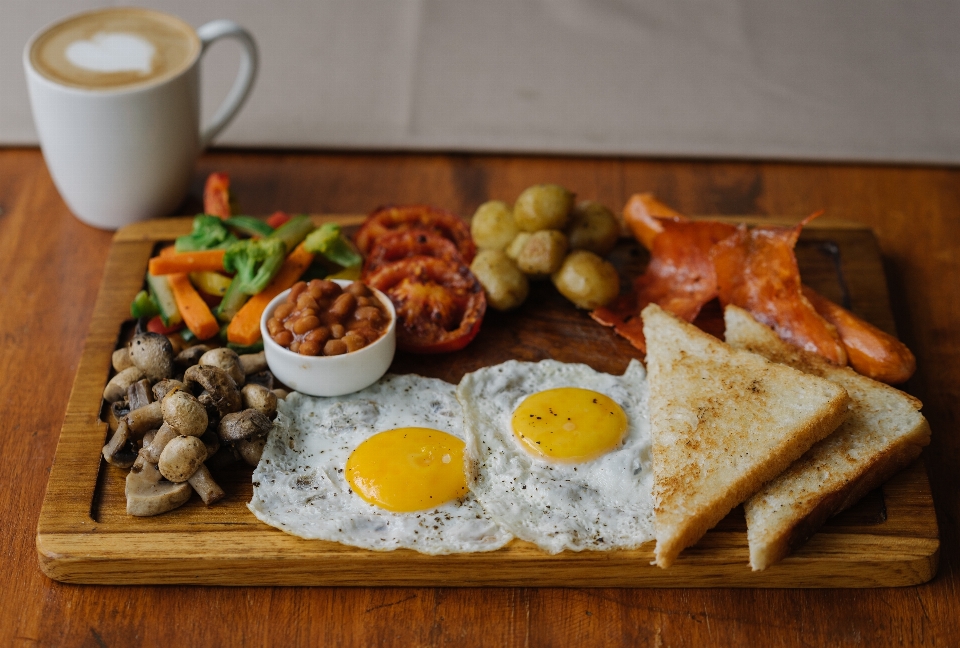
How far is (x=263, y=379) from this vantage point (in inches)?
141

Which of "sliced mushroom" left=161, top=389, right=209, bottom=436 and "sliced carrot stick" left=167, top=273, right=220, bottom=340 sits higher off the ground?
"sliced mushroom" left=161, top=389, right=209, bottom=436

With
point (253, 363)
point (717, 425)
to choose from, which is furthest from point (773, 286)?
point (253, 363)

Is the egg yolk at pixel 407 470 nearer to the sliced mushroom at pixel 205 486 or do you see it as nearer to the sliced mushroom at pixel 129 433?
the sliced mushroom at pixel 205 486

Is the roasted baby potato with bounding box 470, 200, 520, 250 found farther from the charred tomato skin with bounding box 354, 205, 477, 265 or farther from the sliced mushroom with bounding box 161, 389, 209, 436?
the sliced mushroom with bounding box 161, 389, 209, 436

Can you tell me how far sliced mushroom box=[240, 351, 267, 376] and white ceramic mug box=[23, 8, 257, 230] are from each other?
1238 millimetres

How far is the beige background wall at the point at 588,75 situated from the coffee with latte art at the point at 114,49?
90 centimetres

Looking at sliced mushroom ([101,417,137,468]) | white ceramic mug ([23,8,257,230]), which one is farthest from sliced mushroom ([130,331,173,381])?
white ceramic mug ([23,8,257,230])

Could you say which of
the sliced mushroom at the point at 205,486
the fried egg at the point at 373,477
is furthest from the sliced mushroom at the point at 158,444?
the fried egg at the point at 373,477

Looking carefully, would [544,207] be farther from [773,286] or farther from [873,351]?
[873,351]

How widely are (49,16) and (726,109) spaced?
3.92 m

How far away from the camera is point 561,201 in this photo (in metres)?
3.89

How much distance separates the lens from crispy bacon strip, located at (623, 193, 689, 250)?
4.18 meters

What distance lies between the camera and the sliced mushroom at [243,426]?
3162 mm

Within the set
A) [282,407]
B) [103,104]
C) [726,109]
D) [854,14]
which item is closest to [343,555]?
[282,407]
